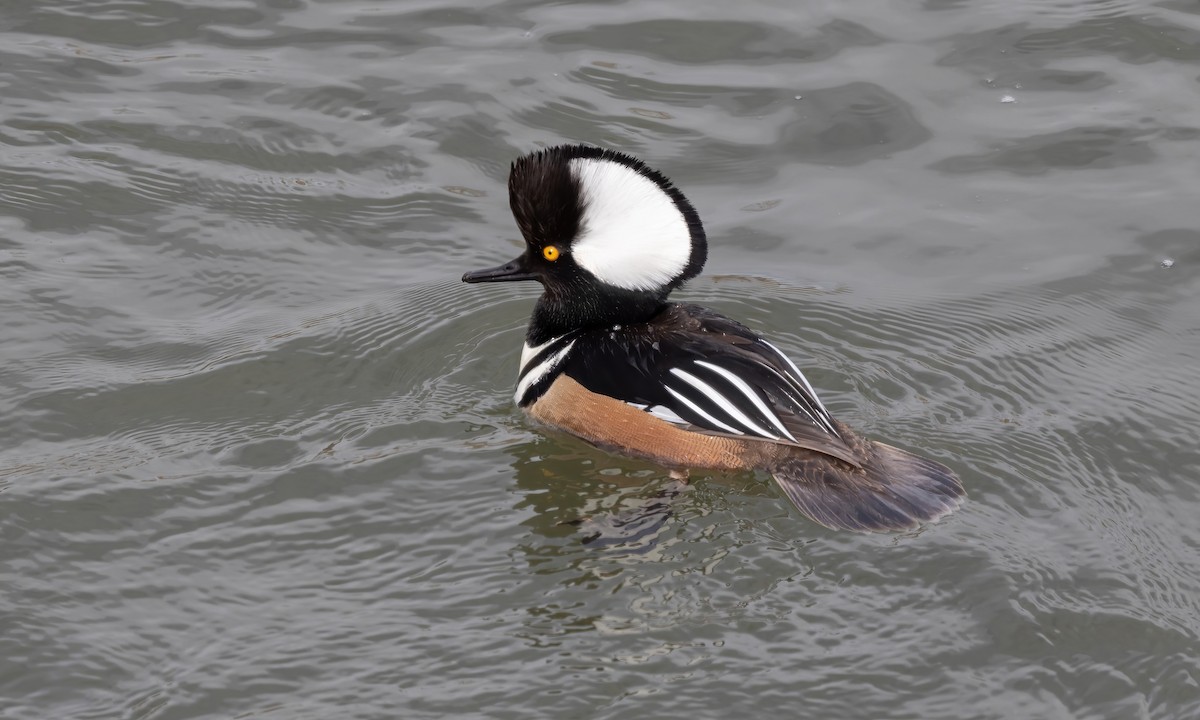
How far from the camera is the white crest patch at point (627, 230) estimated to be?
5.80 metres

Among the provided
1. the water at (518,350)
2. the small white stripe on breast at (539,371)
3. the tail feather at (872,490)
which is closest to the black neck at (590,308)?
the small white stripe on breast at (539,371)

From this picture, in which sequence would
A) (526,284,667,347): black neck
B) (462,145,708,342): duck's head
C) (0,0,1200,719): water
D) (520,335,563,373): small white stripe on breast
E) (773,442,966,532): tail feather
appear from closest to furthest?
(0,0,1200,719): water
(773,442,966,532): tail feather
(462,145,708,342): duck's head
(526,284,667,347): black neck
(520,335,563,373): small white stripe on breast

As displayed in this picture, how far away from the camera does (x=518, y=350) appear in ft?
22.9

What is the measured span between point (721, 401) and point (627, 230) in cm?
89

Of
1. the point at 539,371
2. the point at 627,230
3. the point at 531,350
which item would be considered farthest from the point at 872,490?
the point at 531,350

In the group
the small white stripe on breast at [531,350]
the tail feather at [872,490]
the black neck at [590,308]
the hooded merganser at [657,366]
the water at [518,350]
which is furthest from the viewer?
the small white stripe on breast at [531,350]

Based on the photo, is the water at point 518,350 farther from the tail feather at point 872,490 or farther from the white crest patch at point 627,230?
the white crest patch at point 627,230

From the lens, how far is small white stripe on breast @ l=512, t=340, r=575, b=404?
620 centimetres

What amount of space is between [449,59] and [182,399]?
156 inches

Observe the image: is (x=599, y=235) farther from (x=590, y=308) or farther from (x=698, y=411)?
(x=698, y=411)

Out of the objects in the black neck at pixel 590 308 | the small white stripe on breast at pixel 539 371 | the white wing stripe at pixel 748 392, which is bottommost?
the small white stripe on breast at pixel 539 371

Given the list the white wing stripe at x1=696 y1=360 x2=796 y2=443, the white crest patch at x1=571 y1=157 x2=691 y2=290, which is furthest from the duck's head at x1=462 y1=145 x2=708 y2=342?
the white wing stripe at x1=696 y1=360 x2=796 y2=443

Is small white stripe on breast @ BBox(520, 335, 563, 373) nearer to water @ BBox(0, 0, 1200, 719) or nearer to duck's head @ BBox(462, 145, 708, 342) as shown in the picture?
duck's head @ BBox(462, 145, 708, 342)

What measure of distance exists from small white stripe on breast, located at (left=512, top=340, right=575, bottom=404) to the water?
0.16 meters
